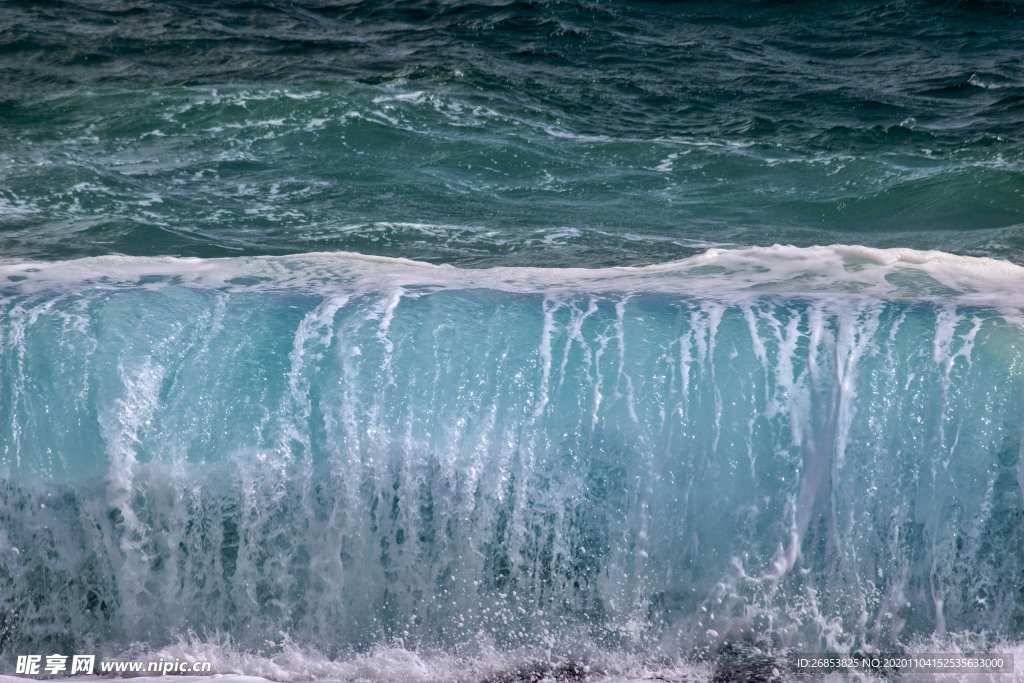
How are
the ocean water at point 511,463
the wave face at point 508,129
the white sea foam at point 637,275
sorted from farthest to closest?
the wave face at point 508,129 → the white sea foam at point 637,275 → the ocean water at point 511,463

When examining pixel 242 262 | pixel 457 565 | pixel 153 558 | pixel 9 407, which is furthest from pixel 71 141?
pixel 457 565

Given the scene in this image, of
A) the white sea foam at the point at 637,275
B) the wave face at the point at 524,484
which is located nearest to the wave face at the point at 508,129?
the white sea foam at the point at 637,275

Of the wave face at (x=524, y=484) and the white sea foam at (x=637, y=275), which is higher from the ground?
the white sea foam at (x=637, y=275)

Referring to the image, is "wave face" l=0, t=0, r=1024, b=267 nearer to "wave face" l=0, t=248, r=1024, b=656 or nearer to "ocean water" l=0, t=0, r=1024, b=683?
"ocean water" l=0, t=0, r=1024, b=683

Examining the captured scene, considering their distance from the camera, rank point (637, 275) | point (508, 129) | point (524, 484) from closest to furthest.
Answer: point (524, 484)
point (637, 275)
point (508, 129)

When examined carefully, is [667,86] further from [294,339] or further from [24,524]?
[24,524]

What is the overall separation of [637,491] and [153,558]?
2.50 m

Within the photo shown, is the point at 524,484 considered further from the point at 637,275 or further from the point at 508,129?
the point at 508,129

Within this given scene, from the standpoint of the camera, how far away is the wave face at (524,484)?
554cm

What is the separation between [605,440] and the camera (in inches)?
231

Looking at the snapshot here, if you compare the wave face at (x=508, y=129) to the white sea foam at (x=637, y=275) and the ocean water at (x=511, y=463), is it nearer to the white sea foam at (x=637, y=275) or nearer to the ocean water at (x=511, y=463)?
the white sea foam at (x=637, y=275)

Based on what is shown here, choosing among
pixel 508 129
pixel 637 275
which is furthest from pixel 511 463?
pixel 508 129

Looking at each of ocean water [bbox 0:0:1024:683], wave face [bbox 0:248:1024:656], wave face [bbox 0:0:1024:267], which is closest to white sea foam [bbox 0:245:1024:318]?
ocean water [bbox 0:0:1024:683]

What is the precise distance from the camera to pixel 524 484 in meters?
Answer: 5.77
